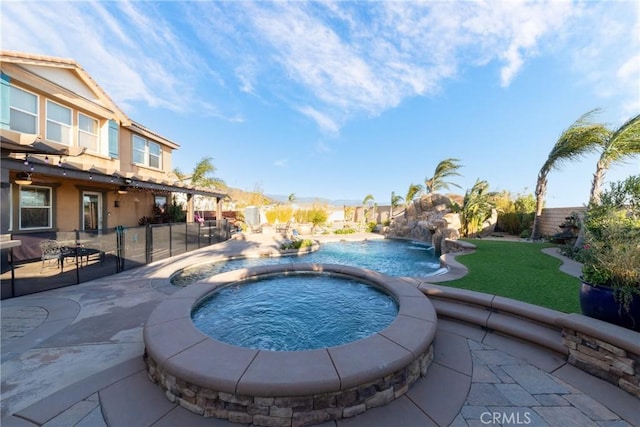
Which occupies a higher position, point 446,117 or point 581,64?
point 446,117

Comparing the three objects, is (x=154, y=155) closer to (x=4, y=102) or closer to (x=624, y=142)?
(x=4, y=102)

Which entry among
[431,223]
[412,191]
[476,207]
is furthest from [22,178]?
[412,191]

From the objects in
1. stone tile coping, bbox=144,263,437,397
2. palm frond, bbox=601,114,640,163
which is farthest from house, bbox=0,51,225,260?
palm frond, bbox=601,114,640,163

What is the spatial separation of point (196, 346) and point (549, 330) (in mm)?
4484

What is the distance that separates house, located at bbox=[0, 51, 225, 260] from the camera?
6000 mm

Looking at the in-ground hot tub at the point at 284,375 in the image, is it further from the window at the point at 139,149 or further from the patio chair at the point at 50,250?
the window at the point at 139,149

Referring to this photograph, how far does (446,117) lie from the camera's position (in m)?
19.0

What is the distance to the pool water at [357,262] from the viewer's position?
7.36m

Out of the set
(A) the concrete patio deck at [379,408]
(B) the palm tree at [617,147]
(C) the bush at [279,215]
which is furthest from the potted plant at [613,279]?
(C) the bush at [279,215]

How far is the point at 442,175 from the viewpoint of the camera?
72.2ft

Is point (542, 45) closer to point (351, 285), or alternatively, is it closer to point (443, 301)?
point (443, 301)

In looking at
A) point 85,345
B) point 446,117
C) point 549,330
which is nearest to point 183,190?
point 85,345

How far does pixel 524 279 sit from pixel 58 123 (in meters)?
15.0

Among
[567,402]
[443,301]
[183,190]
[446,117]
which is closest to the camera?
[567,402]
